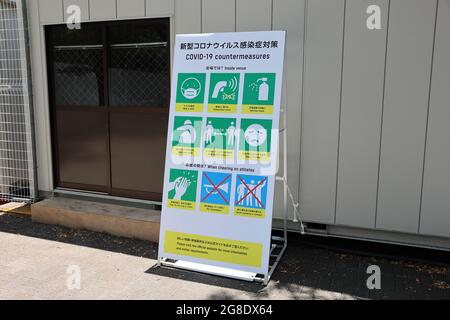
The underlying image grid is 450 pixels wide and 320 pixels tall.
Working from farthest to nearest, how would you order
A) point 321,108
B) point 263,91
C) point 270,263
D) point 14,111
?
1. point 14,111
2. point 321,108
3. point 270,263
4. point 263,91

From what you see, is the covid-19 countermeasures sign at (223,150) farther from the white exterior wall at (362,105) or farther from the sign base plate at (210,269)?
the white exterior wall at (362,105)

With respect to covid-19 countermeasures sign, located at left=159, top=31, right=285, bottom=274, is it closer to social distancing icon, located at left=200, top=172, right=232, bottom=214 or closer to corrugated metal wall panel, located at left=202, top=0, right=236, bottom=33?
social distancing icon, located at left=200, top=172, right=232, bottom=214

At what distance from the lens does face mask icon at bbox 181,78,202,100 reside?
3365 mm

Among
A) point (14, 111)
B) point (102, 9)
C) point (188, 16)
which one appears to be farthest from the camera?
point (14, 111)

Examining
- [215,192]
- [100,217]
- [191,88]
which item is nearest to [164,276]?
[215,192]

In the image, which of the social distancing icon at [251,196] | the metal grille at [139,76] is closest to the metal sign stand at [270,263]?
the social distancing icon at [251,196]

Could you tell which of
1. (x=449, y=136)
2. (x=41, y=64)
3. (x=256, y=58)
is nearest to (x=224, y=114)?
(x=256, y=58)

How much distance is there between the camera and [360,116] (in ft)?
11.6

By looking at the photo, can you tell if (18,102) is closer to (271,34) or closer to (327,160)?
(271,34)

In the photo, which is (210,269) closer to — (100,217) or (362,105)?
(100,217)

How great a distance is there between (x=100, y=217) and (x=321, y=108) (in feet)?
8.12

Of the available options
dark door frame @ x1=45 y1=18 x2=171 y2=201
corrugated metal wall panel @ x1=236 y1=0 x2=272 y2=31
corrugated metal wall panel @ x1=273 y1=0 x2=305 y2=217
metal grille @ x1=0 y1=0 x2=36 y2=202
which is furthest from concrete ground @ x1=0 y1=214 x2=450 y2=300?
corrugated metal wall panel @ x1=236 y1=0 x2=272 y2=31

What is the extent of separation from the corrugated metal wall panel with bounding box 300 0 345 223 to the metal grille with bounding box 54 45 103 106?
235cm

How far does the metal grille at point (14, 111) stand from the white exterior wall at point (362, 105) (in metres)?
2.18
